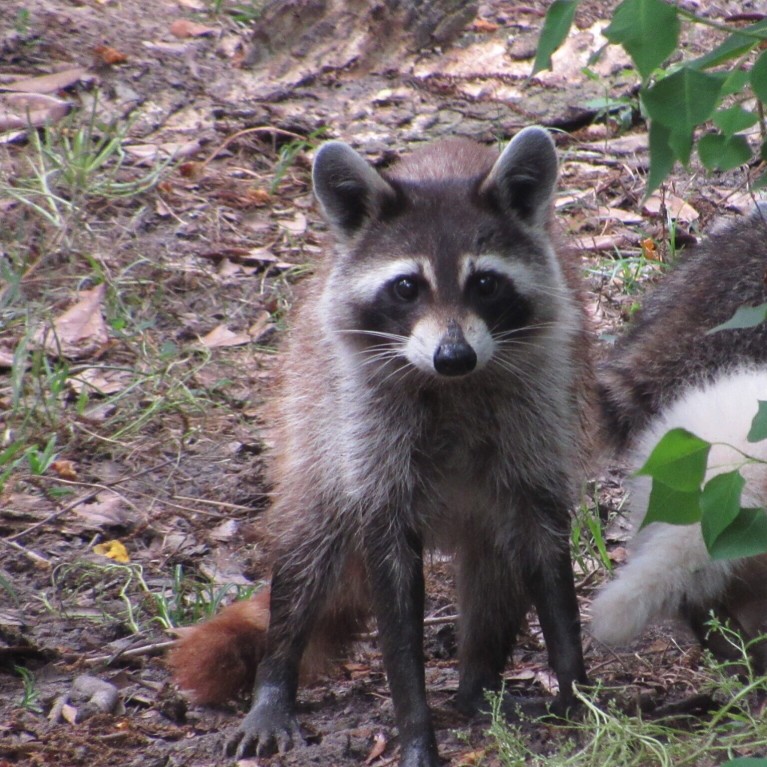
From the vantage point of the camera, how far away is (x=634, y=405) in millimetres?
5066

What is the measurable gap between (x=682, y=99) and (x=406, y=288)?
1383mm

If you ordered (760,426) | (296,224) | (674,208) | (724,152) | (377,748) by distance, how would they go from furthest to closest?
(296,224)
(674,208)
(377,748)
(724,152)
(760,426)

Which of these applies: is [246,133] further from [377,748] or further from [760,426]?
[760,426]

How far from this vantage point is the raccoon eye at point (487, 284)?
3979mm

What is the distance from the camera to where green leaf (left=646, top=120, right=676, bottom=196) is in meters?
2.98

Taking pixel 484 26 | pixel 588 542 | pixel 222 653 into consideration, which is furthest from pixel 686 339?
pixel 484 26

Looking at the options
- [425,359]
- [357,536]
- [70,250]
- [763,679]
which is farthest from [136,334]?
[763,679]

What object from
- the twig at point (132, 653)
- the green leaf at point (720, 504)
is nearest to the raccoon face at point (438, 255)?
the green leaf at point (720, 504)

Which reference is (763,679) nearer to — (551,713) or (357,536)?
(551,713)

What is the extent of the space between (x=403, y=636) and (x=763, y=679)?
117 cm

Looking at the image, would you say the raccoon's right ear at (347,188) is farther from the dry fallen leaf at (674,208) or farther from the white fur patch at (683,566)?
the dry fallen leaf at (674,208)

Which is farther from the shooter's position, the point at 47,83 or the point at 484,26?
the point at 484,26

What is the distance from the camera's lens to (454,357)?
367 centimetres

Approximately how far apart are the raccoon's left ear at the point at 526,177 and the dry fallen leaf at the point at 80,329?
302cm
